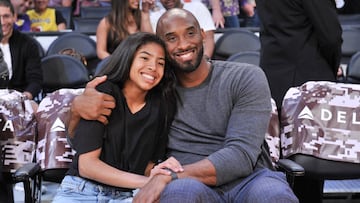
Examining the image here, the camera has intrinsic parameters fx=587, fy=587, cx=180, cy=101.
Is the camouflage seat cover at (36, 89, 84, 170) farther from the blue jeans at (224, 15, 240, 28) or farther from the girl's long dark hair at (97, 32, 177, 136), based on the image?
the blue jeans at (224, 15, 240, 28)

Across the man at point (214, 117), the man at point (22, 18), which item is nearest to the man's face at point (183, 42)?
the man at point (214, 117)

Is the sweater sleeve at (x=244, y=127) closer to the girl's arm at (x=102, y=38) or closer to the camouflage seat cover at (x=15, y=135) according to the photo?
the camouflage seat cover at (x=15, y=135)

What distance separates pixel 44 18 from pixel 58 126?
3373 mm

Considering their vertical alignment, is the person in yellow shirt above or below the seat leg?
above

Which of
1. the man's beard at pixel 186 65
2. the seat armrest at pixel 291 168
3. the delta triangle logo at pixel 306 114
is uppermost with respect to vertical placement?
the man's beard at pixel 186 65

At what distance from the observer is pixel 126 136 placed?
2.37 m

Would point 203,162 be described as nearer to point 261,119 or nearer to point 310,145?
point 261,119

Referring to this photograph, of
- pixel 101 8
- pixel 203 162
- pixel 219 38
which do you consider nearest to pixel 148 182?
pixel 203 162

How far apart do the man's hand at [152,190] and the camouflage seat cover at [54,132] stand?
598mm

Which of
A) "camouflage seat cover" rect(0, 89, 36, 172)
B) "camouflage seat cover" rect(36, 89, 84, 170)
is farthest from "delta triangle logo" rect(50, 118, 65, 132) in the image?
"camouflage seat cover" rect(0, 89, 36, 172)

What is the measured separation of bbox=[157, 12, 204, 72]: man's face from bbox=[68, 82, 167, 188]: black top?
8.8 inches

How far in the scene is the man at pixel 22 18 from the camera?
5.49 m

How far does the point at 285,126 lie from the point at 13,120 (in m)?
1.26

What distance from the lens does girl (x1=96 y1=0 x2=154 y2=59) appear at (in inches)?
179
